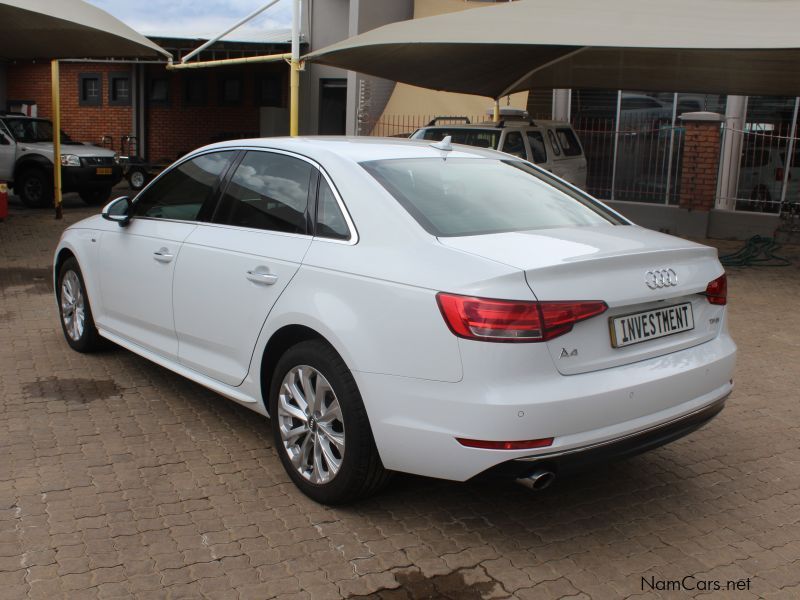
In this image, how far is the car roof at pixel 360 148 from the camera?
4.22m

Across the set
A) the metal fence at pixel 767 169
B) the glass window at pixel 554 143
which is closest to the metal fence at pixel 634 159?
the metal fence at pixel 767 169

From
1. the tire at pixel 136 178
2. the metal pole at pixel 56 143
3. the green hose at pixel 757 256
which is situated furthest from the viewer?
the tire at pixel 136 178

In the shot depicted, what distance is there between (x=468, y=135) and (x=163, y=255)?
9.36 metres

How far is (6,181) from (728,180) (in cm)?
1382

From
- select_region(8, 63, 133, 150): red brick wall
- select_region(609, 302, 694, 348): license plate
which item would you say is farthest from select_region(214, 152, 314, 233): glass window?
select_region(8, 63, 133, 150): red brick wall

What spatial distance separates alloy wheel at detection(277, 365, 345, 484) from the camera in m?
3.74

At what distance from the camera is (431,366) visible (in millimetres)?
3271

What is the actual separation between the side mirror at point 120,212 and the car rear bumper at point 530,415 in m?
2.61

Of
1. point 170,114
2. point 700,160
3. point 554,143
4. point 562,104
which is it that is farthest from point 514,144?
point 170,114

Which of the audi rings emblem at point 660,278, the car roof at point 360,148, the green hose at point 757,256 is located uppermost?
the car roof at point 360,148

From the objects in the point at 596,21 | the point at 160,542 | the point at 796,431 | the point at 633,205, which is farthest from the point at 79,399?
the point at 633,205

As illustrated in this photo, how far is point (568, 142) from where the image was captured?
15.1m

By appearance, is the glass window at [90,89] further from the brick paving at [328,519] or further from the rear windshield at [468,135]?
the brick paving at [328,519]

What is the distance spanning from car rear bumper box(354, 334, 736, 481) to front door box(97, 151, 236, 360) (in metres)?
1.86
